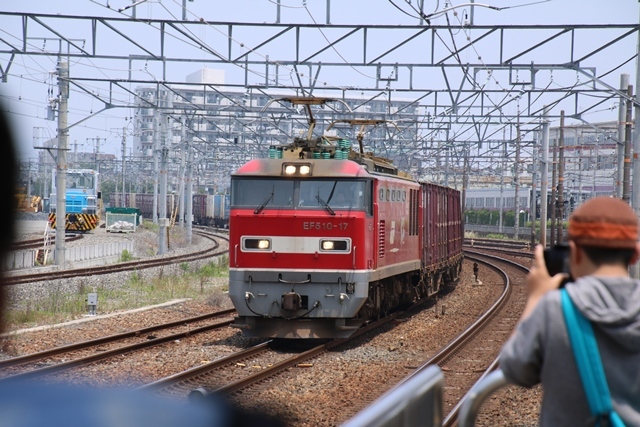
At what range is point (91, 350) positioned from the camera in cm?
1347

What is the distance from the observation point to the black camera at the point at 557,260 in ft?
11.2

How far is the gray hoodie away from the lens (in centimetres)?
305

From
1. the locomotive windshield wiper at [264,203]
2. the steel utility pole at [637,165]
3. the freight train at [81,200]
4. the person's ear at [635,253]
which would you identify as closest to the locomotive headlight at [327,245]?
the locomotive windshield wiper at [264,203]

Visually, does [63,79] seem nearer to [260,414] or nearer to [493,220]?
[260,414]

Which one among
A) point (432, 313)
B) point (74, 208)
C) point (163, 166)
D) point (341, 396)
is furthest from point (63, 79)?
point (74, 208)

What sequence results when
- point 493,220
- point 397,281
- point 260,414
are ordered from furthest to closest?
point 493,220 → point 397,281 → point 260,414

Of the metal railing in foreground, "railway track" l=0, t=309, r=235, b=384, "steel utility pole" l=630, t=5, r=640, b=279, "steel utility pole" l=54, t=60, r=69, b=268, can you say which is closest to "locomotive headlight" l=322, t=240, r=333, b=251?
"railway track" l=0, t=309, r=235, b=384

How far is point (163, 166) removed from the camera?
111 feet

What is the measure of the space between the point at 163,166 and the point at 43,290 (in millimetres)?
12784

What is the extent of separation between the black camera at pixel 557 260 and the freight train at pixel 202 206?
191ft

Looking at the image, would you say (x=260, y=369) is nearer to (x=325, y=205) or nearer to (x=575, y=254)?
(x=325, y=205)

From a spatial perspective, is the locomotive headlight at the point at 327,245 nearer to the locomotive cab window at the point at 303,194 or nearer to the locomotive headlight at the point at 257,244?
the locomotive cab window at the point at 303,194

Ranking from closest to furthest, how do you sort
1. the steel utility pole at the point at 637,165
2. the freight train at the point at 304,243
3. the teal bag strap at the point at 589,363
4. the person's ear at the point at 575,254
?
the teal bag strap at the point at 589,363, the person's ear at the point at 575,254, the freight train at the point at 304,243, the steel utility pole at the point at 637,165

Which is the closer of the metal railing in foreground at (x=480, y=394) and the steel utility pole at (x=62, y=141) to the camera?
the metal railing in foreground at (x=480, y=394)
